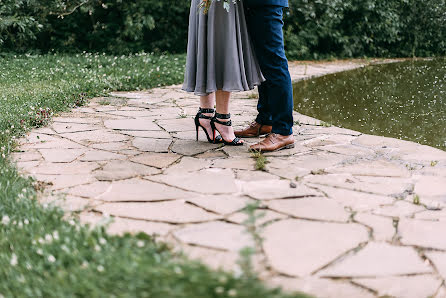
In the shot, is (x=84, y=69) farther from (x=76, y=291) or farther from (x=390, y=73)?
(x=76, y=291)

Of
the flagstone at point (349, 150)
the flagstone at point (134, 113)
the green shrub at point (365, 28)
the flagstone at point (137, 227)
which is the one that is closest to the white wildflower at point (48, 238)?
the flagstone at point (137, 227)

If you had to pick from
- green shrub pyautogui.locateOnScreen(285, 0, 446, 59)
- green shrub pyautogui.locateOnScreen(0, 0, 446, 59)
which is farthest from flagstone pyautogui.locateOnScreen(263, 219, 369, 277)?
green shrub pyautogui.locateOnScreen(285, 0, 446, 59)

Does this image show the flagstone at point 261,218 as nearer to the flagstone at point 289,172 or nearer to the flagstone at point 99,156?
the flagstone at point 289,172

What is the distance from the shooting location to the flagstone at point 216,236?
199cm

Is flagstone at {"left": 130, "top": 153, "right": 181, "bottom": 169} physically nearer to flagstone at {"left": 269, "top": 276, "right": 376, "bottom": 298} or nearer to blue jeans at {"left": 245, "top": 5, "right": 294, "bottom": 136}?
blue jeans at {"left": 245, "top": 5, "right": 294, "bottom": 136}

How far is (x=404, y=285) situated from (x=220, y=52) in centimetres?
193

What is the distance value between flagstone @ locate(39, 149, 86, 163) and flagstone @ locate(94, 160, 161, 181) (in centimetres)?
28

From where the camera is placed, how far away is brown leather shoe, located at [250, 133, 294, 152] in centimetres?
335

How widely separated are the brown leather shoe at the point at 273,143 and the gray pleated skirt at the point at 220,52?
36cm

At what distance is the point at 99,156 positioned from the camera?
3.21 meters

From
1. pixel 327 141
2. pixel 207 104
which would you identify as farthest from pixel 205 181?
pixel 327 141

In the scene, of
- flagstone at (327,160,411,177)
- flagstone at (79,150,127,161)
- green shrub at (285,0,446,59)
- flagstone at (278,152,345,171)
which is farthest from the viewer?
green shrub at (285,0,446,59)

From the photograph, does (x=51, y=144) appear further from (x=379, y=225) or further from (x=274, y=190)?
(x=379, y=225)

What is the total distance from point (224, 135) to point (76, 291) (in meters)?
2.03
